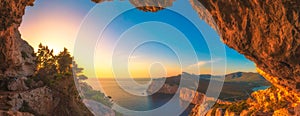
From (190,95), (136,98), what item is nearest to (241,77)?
(190,95)

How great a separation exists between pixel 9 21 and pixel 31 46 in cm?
1145

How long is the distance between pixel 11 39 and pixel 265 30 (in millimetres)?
18335

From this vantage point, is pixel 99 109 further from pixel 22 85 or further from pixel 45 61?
pixel 22 85

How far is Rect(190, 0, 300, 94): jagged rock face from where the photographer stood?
12.9 m

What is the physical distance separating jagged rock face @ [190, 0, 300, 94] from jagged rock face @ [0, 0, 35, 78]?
42.6 feet

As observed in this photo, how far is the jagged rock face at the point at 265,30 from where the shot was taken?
1292cm

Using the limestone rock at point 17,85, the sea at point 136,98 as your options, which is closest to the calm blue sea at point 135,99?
the sea at point 136,98

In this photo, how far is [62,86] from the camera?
2306 cm

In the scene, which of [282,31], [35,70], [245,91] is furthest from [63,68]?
[245,91]

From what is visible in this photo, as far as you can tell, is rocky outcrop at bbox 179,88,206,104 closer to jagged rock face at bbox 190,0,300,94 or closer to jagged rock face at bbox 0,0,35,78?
jagged rock face at bbox 190,0,300,94

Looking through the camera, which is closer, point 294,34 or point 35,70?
point 294,34

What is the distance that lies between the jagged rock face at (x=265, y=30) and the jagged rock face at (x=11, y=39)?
12984mm

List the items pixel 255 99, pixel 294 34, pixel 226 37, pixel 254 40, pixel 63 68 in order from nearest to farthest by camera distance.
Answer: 1. pixel 294 34
2. pixel 254 40
3. pixel 226 37
4. pixel 63 68
5. pixel 255 99

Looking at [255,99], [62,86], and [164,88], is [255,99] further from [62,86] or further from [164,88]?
[62,86]
